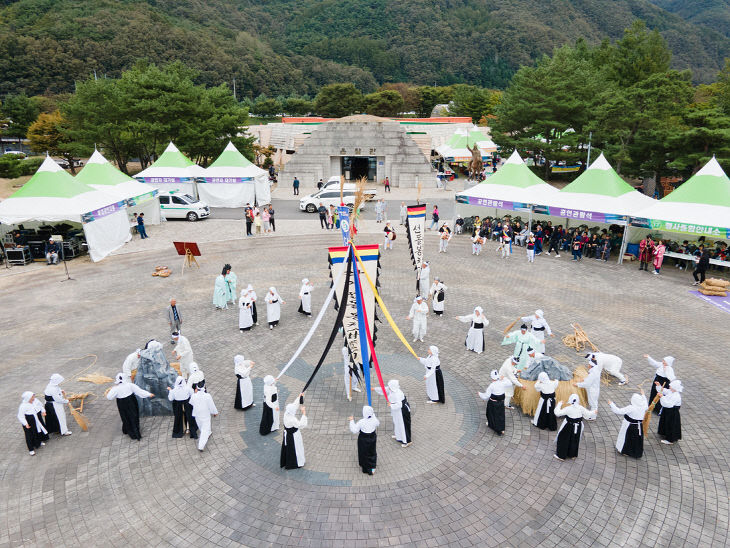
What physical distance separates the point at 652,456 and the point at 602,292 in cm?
926

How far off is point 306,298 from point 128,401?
20.5 ft

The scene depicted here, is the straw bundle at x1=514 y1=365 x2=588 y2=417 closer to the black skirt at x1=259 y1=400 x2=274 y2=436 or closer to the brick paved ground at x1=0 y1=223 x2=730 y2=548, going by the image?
the brick paved ground at x1=0 y1=223 x2=730 y2=548

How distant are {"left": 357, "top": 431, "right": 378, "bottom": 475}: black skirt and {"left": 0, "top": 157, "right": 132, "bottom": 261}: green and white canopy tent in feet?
56.5

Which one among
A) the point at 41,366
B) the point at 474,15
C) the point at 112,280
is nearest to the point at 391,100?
the point at 112,280

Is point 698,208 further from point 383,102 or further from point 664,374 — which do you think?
point 383,102

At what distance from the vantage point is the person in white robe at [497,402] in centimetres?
833

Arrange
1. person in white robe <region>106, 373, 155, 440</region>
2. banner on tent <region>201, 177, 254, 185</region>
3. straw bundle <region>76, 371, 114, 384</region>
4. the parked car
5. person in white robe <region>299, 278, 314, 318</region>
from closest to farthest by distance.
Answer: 1. person in white robe <region>106, 373, 155, 440</region>
2. straw bundle <region>76, 371, 114, 384</region>
3. person in white robe <region>299, 278, 314, 318</region>
4. the parked car
5. banner on tent <region>201, 177, 254, 185</region>

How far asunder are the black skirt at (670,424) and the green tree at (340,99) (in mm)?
71676

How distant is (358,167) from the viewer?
4150 cm

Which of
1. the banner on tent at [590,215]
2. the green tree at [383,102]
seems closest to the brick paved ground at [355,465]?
the banner on tent at [590,215]

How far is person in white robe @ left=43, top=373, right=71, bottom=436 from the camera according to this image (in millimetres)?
8453

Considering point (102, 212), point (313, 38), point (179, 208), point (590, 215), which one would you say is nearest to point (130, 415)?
point (102, 212)

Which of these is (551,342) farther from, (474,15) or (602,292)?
(474,15)

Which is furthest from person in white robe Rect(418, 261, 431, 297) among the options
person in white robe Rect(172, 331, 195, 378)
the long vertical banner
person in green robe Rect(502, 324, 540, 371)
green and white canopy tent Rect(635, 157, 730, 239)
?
green and white canopy tent Rect(635, 157, 730, 239)
